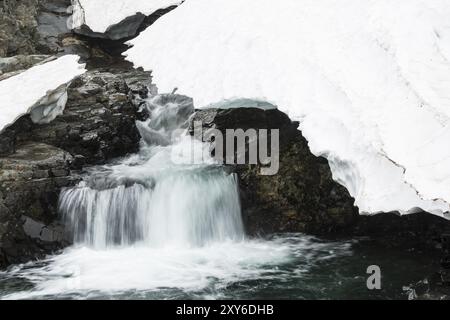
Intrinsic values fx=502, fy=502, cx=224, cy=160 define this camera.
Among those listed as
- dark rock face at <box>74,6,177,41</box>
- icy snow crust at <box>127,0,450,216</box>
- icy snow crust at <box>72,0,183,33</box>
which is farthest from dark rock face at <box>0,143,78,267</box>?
icy snow crust at <box>72,0,183,33</box>

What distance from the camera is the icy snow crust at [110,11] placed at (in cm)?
1555

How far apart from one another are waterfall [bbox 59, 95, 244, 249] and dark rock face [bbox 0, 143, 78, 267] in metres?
0.27

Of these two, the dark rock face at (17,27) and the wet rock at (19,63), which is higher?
the dark rock face at (17,27)

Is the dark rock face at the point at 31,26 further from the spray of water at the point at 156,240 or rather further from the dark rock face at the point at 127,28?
the spray of water at the point at 156,240

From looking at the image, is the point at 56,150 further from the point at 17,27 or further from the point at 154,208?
the point at 17,27

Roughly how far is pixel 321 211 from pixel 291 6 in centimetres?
464

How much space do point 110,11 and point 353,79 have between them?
10.2 metres

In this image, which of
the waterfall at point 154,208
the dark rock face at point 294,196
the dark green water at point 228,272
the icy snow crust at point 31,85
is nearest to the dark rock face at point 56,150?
the icy snow crust at point 31,85

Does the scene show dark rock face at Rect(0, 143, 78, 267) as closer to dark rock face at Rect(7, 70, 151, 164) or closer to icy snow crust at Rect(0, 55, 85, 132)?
dark rock face at Rect(7, 70, 151, 164)

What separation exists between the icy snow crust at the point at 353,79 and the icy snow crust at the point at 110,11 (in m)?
4.26

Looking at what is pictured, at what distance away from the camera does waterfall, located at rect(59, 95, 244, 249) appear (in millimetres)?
9289

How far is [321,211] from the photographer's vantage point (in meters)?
9.70

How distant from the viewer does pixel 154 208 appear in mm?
9523

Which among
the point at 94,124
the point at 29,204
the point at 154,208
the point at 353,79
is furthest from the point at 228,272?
the point at 94,124
